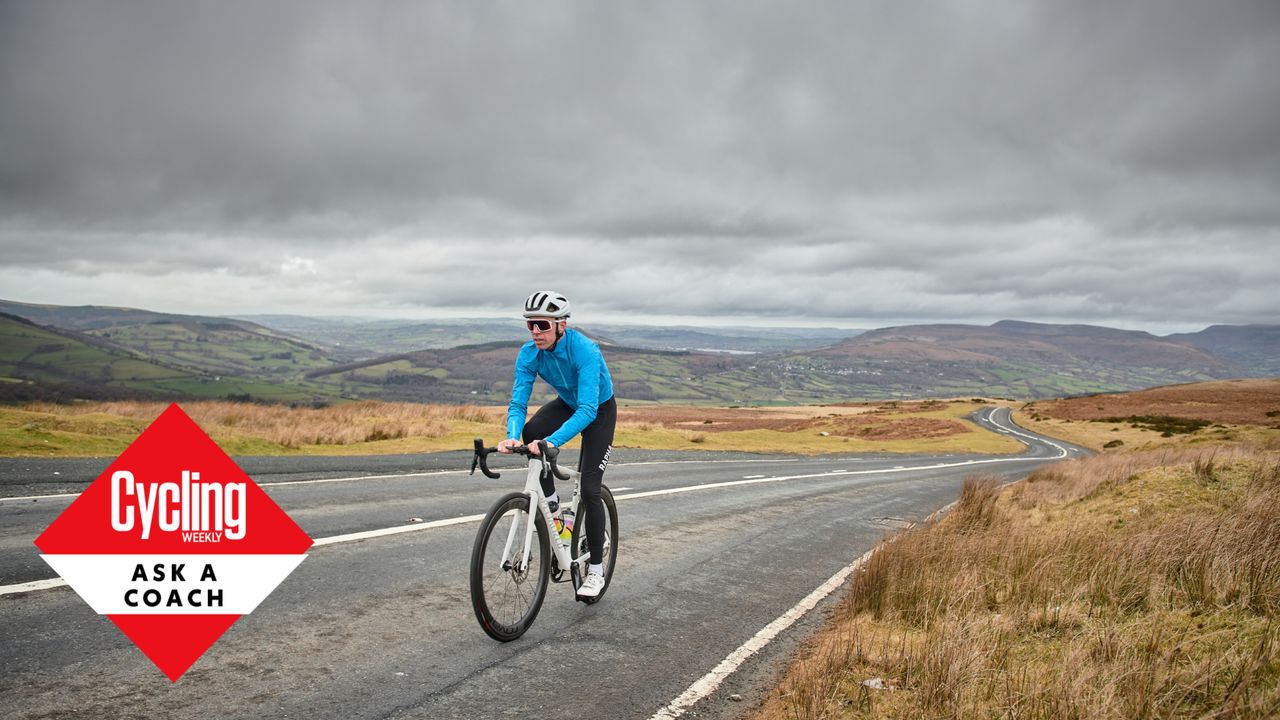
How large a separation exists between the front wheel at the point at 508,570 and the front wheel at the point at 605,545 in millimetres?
449

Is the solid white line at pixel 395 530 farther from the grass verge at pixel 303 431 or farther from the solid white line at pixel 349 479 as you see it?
the grass verge at pixel 303 431

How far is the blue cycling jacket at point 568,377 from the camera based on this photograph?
538 centimetres

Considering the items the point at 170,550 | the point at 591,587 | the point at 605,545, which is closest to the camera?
the point at 170,550

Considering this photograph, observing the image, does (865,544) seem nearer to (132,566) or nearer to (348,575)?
(348,575)

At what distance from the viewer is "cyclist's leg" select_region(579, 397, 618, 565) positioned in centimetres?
593

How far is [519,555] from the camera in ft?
17.3

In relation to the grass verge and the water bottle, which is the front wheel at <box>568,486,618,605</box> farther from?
the grass verge

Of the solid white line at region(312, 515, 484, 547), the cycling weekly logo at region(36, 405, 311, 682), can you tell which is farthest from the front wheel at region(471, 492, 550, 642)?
the solid white line at region(312, 515, 484, 547)

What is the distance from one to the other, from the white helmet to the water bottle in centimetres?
177

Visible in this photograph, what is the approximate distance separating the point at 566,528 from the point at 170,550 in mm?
2920

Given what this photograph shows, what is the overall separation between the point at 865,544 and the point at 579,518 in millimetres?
5640

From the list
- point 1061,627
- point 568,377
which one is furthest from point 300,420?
point 1061,627

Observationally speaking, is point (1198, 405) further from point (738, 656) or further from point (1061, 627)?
point (738, 656)

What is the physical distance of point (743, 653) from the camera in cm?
522
